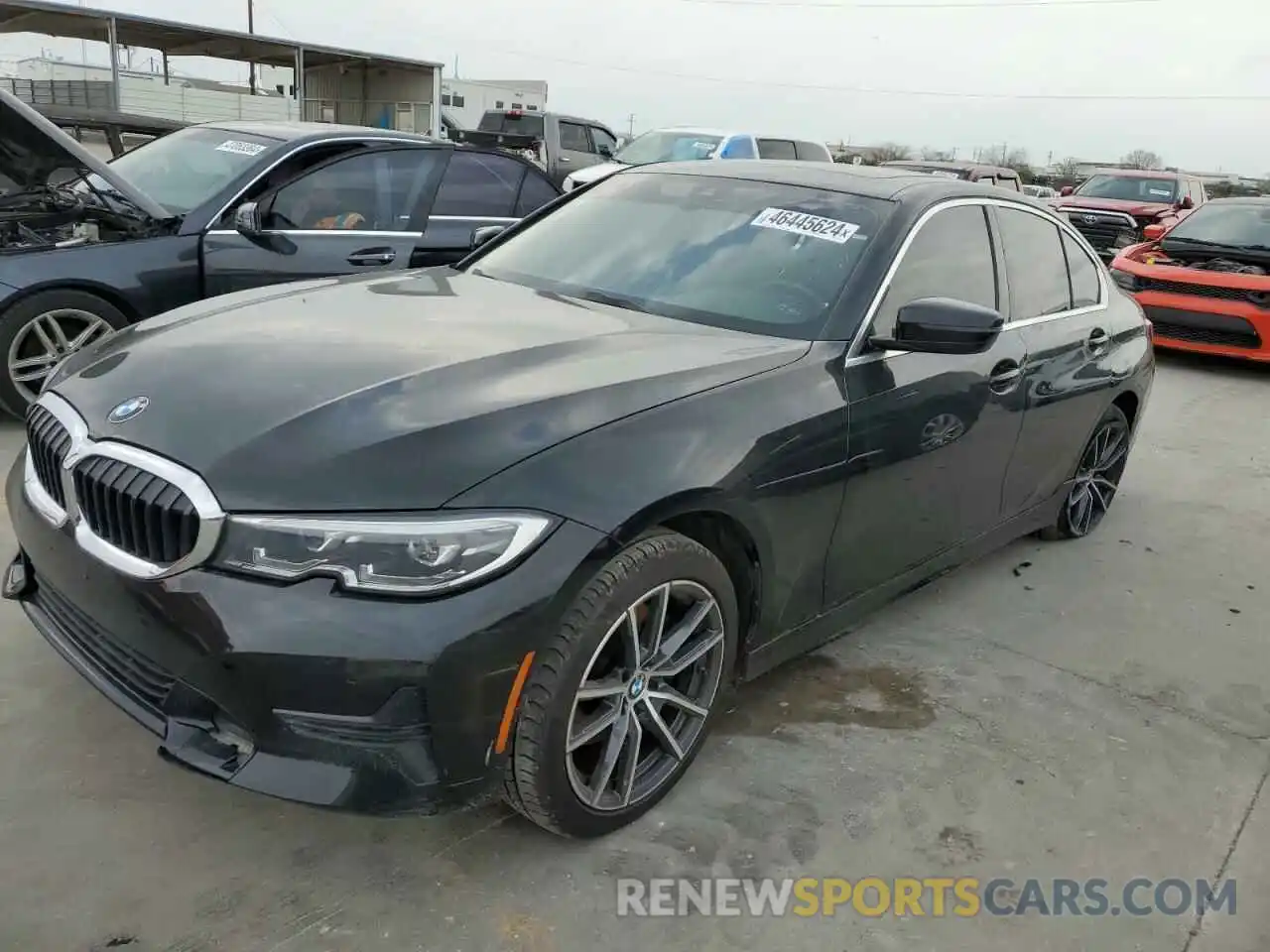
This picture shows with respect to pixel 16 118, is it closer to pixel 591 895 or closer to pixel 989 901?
pixel 591 895

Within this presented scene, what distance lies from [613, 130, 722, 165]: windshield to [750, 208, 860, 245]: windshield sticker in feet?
38.6

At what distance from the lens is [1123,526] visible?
206 inches

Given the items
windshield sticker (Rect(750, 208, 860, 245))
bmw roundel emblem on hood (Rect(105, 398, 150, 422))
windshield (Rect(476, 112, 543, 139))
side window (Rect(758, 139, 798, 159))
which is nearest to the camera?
bmw roundel emblem on hood (Rect(105, 398, 150, 422))

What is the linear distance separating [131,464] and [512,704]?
952 millimetres

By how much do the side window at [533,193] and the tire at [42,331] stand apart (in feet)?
8.50

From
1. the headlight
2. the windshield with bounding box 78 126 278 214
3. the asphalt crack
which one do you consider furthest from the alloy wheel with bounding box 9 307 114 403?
the asphalt crack

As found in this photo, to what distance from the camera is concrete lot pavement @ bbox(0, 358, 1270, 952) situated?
2238mm

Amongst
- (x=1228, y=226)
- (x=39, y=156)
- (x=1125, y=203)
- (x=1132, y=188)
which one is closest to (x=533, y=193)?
(x=39, y=156)

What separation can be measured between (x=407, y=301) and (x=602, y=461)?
3.94ft

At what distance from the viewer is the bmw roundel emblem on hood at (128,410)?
7.53 ft

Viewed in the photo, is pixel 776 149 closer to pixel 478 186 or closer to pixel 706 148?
pixel 706 148

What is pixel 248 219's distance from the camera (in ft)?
16.9

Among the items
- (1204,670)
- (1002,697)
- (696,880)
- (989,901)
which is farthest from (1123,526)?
(696,880)

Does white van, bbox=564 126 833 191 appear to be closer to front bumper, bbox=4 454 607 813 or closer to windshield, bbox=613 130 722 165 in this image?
Result: windshield, bbox=613 130 722 165
